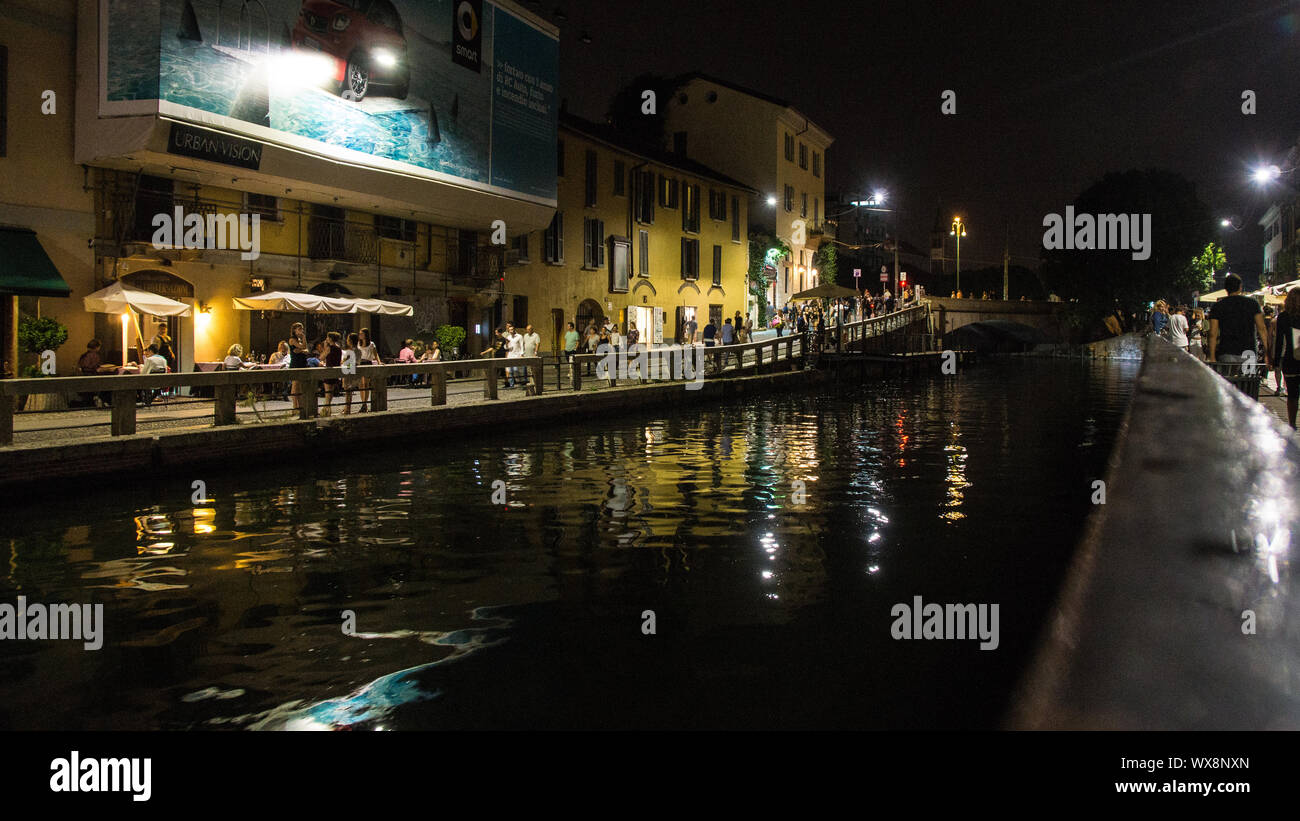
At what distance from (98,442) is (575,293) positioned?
2881 cm

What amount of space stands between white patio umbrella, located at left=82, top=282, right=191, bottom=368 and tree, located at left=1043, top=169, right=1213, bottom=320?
213 feet

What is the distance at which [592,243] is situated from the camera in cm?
4097

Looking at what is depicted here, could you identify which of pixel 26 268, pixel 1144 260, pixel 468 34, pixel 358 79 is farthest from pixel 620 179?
pixel 1144 260

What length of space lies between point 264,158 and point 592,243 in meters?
19.0

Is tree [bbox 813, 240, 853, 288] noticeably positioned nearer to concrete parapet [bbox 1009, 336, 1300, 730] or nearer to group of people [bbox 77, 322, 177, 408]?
group of people [bbox 77, 322, 177, 408]

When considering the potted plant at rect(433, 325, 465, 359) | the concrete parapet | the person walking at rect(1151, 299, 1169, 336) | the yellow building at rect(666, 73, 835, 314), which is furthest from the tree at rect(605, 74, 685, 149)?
the concrete parapet

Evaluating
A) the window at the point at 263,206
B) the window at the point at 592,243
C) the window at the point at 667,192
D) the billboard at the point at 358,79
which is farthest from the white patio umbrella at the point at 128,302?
the window at the point at 667,192

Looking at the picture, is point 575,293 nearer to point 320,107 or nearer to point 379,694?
point 320,107

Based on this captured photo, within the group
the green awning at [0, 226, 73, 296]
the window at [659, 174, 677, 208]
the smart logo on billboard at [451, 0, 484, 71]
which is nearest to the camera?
the green awning at [0, 226, 73, 296]

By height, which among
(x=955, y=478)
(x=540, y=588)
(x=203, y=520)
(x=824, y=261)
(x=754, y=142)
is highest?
(x=754, y=142)

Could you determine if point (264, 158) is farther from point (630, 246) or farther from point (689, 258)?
point (689, 258)

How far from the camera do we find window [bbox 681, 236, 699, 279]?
48422mm

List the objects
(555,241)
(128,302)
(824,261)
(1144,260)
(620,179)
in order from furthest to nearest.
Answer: (1144,260), (824,261), (620,179), (555,241), (128,302)
